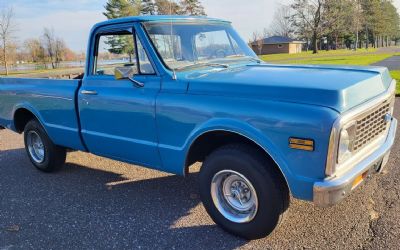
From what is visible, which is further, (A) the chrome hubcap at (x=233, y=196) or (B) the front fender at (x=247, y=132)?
(A) the chrome hubcap at (x=233, y=196)

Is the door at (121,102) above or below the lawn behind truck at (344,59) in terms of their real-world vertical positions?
above

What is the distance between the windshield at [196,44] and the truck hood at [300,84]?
11.6 inches

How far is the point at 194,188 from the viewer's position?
190 inches

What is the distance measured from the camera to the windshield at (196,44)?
13.2ft

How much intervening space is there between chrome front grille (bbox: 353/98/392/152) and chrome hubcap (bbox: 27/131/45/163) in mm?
4431

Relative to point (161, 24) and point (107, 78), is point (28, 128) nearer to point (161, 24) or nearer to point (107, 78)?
point (107, 78)

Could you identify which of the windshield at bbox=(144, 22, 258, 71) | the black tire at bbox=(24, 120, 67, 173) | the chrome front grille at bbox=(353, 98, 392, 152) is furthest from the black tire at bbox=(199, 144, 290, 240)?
the black tire at bbox=(24, 120, 67, 173)

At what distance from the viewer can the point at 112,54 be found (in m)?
4.71

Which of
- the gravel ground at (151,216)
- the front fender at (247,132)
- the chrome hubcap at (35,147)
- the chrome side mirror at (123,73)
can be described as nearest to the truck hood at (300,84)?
the front fender at (247,132)

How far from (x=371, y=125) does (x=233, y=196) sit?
4.44 feet

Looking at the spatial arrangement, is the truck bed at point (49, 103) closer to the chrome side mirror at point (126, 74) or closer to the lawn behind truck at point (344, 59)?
the chrome side mirror at point (126, 74)

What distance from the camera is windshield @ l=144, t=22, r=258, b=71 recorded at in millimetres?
4031

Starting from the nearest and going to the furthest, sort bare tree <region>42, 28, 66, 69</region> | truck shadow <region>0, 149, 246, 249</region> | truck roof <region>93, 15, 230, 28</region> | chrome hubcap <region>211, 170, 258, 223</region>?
chrome hubcap <region>211, 170, 258, 223</region>, truck shadow <region>0, 149, 246, 249</region>, truck roof <region>93, 15, 230, 28</region>, bare tree <region>42, 28, 66, 69</region>

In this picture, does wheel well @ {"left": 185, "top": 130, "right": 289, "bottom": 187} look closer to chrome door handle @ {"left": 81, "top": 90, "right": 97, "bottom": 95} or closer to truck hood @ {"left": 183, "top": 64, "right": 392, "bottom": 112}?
truck hood @ {"left": 183, "top": 64, "right": 392, "bottom": 112}
